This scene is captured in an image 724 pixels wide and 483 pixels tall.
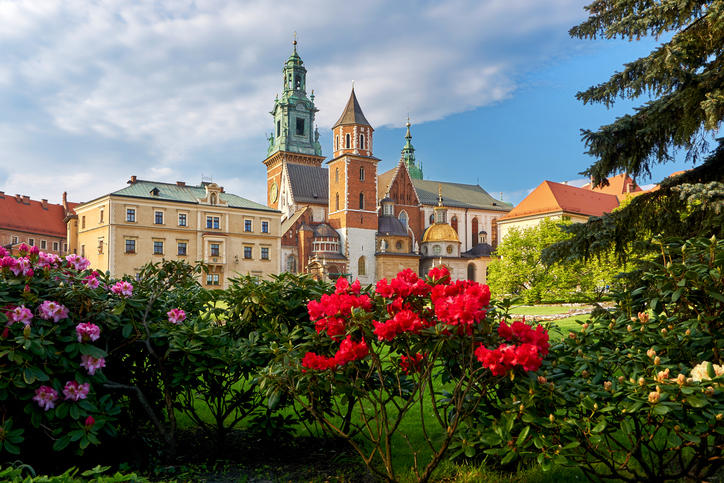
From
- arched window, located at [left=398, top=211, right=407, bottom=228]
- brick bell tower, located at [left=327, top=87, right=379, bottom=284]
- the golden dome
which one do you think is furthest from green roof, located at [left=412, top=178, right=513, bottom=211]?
brick bell tower, located at [left=327, top=87, right=379, bottom=284]

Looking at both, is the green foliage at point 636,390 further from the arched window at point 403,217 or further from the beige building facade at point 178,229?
the arched window at point 403,217

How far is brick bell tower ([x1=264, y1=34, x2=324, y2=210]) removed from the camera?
67750 millimetres

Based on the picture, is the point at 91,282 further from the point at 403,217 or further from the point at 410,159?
the point at 410,159

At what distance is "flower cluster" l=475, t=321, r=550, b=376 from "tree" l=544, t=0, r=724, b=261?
519 cm

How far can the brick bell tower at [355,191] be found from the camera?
53312 millimetres

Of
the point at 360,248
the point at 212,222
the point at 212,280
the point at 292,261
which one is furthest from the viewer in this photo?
the point at 292,261

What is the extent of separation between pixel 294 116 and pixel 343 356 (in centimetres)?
6990

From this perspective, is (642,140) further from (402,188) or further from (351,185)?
(402,188)

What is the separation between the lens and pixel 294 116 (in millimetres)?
69938

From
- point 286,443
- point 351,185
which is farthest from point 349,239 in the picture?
point 286,443

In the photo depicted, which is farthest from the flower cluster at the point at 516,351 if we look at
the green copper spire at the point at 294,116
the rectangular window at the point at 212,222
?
the green copper spire at the point at 294,116

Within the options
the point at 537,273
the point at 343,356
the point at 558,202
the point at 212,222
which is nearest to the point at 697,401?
the point at 343,356

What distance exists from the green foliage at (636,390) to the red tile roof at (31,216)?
6748 centimetres

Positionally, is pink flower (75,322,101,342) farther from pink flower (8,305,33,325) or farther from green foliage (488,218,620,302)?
green foliage (488,218,620,302)
